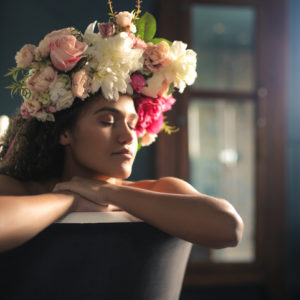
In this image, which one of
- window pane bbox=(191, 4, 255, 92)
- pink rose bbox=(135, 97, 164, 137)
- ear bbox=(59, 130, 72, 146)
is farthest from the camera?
window pane bbox=(191, 4, 255, 92)

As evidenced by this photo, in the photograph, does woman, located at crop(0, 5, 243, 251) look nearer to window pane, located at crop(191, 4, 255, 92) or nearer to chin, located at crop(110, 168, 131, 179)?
chin, located at crop(110, 168, 131, 179)

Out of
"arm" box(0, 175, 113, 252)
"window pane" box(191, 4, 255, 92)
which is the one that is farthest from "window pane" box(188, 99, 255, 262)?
"arm" box(0, 175, 113, 252)

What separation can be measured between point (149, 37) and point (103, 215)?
688mm

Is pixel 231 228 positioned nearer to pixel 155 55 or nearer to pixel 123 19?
pixel 155 55

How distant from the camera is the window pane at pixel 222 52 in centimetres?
435

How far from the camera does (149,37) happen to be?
1442 millimetres

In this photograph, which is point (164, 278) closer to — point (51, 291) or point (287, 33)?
point (51, 291)

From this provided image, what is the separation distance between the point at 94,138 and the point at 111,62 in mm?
216

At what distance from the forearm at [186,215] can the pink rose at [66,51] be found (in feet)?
1.30

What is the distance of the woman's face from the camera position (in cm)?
123

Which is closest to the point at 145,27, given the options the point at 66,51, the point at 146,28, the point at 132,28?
the point at 146,28

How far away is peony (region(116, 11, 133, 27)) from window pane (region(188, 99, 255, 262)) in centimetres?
321

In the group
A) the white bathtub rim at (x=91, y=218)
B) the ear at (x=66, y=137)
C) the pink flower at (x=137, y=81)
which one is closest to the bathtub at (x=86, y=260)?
the white bathtub rim at (x=91, y=218)

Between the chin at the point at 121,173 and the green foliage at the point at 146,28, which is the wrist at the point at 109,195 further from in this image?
the green foliage at the point at 146,28
